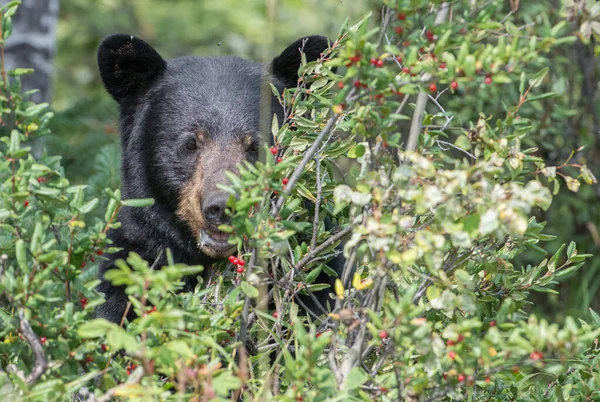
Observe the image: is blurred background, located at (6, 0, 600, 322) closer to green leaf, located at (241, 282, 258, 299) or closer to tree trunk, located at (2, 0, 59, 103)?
tree trunk, located at (2, 0, 59, 103)

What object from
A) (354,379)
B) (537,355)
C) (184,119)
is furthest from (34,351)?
(184,119)

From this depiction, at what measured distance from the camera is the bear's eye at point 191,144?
402cm

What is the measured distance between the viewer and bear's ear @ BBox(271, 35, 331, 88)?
Result: 384 cm

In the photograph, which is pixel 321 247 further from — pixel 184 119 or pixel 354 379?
pixel 184 119

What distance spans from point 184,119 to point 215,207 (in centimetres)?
82

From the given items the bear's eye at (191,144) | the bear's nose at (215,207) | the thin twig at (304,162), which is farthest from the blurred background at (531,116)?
the thin twig at (304,162)

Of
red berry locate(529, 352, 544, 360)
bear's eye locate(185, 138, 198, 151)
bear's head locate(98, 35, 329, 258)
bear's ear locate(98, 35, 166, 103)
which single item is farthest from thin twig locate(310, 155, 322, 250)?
bear's ear locate(98, 35, 166, 103)

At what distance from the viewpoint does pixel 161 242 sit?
160 inches

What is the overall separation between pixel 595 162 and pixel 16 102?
4255 mm

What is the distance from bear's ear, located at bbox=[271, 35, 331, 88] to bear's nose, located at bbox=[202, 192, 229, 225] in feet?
2.82

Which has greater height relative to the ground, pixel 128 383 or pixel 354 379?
pixel 128 383

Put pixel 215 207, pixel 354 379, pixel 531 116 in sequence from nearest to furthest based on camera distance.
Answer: pixel 354 379
pixel 215 207
pixel 531 116

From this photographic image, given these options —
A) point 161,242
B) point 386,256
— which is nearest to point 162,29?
point 161,242

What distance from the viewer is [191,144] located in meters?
4.02
